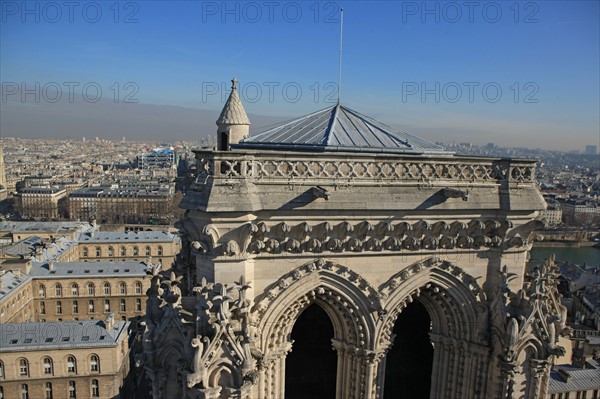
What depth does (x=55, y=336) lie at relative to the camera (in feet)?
113

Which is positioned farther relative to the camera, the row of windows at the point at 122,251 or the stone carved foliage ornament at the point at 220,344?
the row of windows at the point at 122,251

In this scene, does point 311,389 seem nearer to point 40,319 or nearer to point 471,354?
point 471,354

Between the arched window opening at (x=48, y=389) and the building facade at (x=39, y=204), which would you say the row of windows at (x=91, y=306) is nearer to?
the arched window opening at (x=48, y=389)

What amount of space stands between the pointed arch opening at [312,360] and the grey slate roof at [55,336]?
28.0 meters

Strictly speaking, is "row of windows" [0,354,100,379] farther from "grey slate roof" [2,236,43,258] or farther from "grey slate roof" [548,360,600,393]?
"grey slate roof" [2,236,43,258]

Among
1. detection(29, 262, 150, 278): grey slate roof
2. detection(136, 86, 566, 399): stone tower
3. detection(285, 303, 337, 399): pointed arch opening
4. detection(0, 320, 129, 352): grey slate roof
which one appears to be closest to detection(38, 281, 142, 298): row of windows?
detection(29, 262, 150, 278): grey slate roof

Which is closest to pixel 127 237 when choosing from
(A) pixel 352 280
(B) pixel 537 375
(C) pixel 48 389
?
(C) pixel 48 389

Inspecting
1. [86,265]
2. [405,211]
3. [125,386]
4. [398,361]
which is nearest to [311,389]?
[398,361]

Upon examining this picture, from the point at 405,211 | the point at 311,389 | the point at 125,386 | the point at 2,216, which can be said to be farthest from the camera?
the point at 2,216

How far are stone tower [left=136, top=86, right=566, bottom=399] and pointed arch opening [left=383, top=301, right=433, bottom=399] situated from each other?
29 millimetres

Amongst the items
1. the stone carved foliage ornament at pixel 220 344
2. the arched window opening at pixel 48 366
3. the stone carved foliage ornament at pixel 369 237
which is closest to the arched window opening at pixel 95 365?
the arched window opening at pixel 48 366

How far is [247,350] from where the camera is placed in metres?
7.54

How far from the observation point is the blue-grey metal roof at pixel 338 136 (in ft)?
33.2

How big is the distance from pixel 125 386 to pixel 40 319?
1921 centimetres
